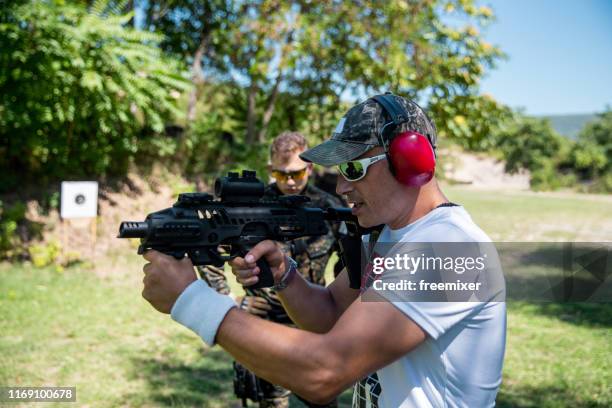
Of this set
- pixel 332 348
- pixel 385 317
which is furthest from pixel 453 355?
pixel 332 348

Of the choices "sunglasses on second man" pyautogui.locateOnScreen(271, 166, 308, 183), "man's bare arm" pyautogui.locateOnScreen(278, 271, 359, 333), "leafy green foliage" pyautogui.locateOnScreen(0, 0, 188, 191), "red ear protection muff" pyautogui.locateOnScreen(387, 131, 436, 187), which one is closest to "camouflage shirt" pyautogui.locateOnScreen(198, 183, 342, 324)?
"sunglasses on second man" pyautogui.locateOnScreen(271, 166, 308, 183)

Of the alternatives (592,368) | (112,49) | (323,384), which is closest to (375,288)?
(323,384)

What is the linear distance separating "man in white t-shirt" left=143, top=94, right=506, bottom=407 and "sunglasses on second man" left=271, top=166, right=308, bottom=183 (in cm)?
185

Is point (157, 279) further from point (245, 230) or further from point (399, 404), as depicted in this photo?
point (399, 404)

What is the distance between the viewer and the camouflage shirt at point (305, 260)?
3.60m

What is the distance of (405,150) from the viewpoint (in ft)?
5.45

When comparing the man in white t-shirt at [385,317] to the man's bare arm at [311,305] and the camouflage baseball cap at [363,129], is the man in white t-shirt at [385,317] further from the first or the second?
the man's bare arm at [311,305]

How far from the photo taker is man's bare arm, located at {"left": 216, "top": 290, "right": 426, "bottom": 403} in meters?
1.47

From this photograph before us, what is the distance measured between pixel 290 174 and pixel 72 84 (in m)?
7.12

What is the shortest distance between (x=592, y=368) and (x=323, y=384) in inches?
223

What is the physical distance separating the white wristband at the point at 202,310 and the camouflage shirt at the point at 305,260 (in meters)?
1.99

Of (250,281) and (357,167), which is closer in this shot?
(357,167)

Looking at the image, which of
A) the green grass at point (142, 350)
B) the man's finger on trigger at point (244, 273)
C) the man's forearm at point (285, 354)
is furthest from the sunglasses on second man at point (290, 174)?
the green grass at point (142, 350)

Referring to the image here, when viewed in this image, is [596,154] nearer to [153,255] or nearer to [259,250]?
[259,250]
